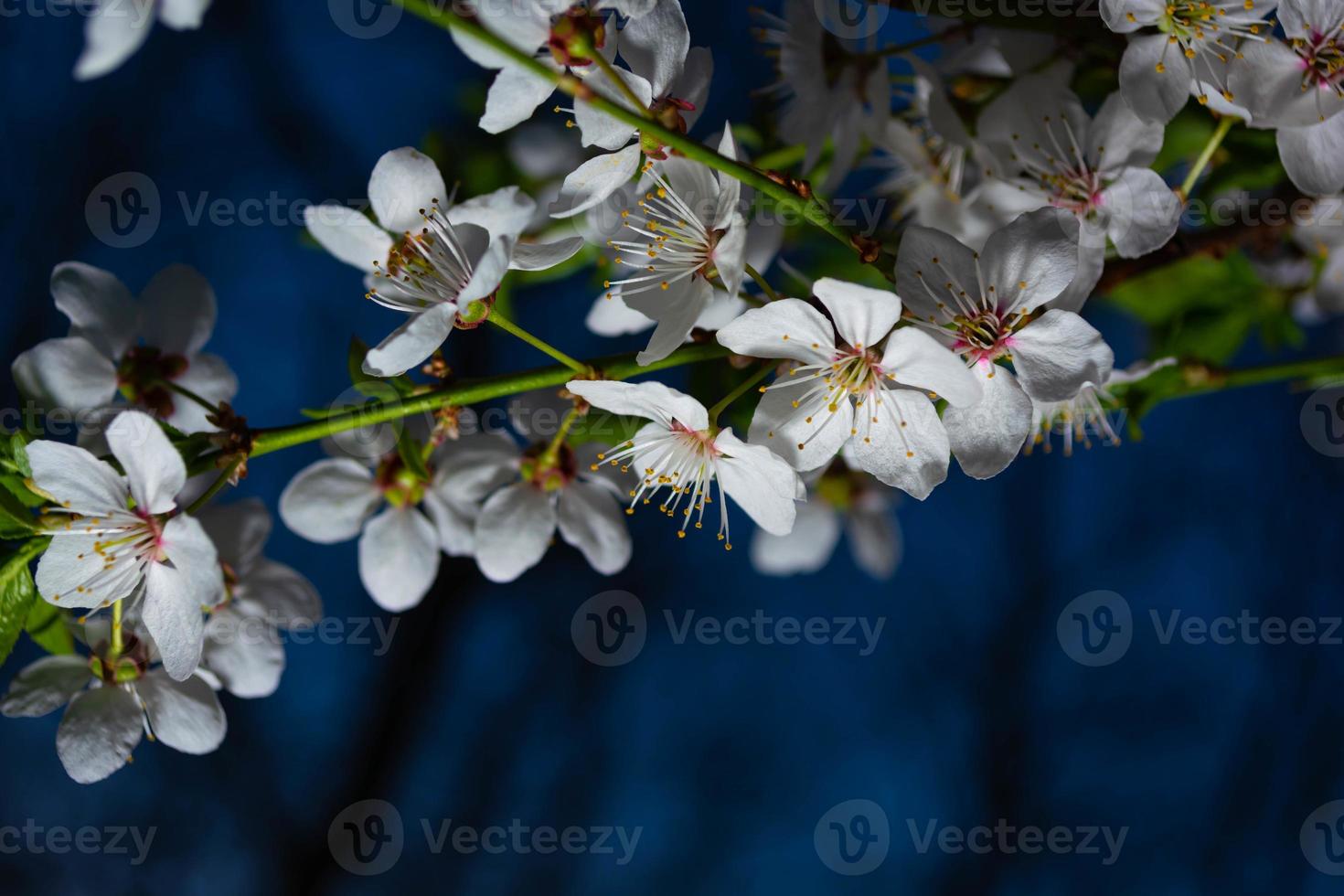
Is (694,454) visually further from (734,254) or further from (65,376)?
(65,376)

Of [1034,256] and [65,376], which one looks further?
[65,376]

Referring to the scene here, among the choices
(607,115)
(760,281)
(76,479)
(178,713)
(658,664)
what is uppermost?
(607,115)

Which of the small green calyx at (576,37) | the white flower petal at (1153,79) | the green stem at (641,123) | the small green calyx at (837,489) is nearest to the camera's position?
the green stem at (641,123)

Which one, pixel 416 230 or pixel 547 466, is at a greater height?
pixel 416 230

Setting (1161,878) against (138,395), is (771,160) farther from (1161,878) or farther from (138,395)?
(1161,878)

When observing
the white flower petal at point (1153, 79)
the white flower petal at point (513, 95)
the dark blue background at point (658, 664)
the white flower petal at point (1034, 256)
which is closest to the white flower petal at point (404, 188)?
the white flower petal at point (513, 95)

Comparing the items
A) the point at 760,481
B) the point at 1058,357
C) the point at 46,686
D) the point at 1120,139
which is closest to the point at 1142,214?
the point at 1120,139

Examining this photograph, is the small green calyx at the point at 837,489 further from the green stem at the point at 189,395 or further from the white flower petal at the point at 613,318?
the green stem at the point at 189,395
